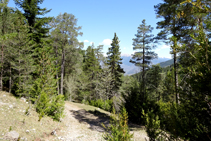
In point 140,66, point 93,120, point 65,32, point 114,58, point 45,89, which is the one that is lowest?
point 93,120

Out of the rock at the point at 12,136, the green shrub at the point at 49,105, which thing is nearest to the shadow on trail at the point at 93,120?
the green shrub at the point at 49,105

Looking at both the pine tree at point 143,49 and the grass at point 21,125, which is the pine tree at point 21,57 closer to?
the grass at point 21,125

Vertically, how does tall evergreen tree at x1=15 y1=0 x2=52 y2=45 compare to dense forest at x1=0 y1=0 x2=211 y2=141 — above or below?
above

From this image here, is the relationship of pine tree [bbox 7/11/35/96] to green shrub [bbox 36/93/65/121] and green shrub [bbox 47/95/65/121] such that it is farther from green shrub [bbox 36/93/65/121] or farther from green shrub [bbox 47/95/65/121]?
green shrub [bbox 47/95/65/121]

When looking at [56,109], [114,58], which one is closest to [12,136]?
[56,109]

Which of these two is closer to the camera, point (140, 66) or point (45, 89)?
point (45, 89)

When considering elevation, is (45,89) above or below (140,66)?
below

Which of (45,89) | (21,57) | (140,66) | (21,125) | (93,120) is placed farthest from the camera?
(140,66)

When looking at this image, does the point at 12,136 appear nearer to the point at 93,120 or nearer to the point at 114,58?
the point at 93,120

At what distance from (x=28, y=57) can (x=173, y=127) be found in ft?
37.7

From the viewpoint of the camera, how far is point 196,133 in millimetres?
3123

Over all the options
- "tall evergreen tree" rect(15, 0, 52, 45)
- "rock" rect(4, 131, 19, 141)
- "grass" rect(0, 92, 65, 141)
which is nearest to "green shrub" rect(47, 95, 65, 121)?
"grass" rect(0, 92, 65, 141)

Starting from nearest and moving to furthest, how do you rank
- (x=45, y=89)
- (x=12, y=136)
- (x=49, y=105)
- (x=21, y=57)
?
(x=12, y=136) < (x=45, y=89) < (x=49, y=105) < (x=21, y=57)

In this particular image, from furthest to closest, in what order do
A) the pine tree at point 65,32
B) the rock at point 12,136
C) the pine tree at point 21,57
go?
the pine tree at point 65,32
the pine tree at point 21,57
the rock at point 12,136
